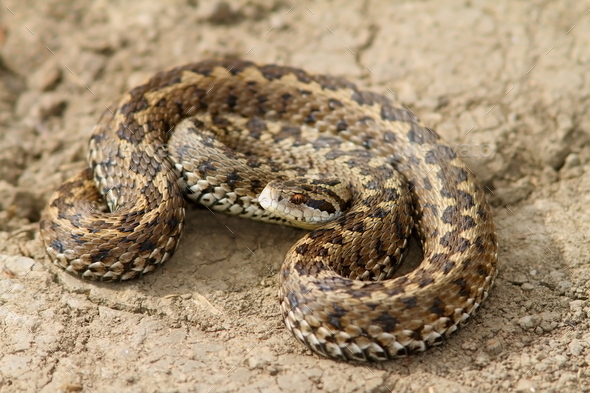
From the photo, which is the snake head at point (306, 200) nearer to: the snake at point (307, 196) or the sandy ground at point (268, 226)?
the snake at point (307, 196)

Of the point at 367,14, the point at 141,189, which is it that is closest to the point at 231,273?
the point at 141,189

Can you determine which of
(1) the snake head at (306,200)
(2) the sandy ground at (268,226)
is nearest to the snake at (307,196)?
(1) the snake head at (306,200)

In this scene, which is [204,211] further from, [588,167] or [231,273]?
[588,167]

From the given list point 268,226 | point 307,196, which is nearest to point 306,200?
point 307,196

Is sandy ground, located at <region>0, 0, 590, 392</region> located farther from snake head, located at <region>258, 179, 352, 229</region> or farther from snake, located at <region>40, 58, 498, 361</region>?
snake head, located at <region>258, 179, 352, 229</region>

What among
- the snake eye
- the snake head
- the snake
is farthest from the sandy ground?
the snake eye

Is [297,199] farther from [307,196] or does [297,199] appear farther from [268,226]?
[268,226]
